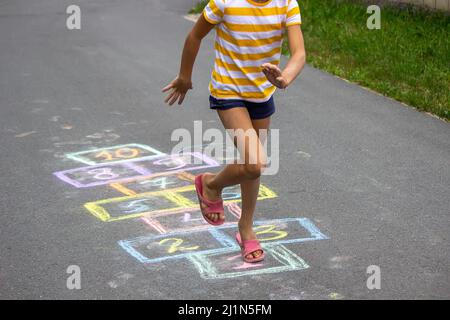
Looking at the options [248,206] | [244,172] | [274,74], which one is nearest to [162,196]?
[248,206]

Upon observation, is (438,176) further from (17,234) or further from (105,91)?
(105,91)

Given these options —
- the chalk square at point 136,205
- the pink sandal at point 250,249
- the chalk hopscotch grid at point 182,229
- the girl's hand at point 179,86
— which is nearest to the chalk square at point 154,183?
the chalk hopscotch grid at point 182,229

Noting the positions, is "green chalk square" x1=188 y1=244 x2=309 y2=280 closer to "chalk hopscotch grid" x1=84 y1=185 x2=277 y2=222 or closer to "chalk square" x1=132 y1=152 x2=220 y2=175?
"chalk hopscotch grid" x1=84 y1=185 x2=277 y2=222

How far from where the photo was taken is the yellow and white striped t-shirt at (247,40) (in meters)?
4.99

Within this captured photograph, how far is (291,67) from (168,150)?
3.08 metres

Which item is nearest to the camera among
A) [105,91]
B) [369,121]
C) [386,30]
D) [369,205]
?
[369,205]

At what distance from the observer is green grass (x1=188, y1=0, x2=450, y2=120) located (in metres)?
10.3

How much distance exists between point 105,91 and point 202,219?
448 cm

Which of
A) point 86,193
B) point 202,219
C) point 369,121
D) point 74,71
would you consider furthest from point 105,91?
point 202,219

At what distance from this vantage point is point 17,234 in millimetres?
5883

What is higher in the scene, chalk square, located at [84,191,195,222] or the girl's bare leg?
the girl's bare leg

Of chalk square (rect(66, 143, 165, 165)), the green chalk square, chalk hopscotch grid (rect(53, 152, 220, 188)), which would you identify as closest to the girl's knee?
the green chalk square

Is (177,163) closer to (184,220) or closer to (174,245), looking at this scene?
(184,220)

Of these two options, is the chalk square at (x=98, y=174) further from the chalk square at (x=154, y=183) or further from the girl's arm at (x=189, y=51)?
the girl's arm at (x=189, y=51)
